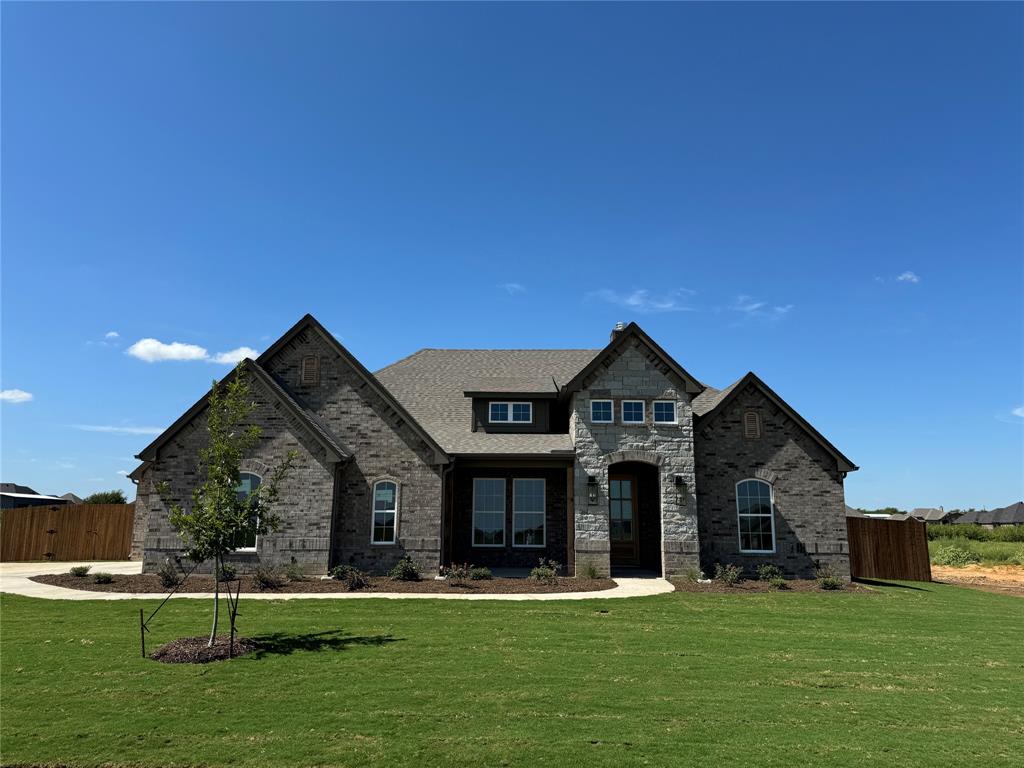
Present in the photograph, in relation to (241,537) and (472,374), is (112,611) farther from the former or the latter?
(472,374)

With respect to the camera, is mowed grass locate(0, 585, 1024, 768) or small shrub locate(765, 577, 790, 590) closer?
mowed grass locate(0, 585, 1024, 768)

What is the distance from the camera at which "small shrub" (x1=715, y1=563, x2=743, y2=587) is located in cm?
1788

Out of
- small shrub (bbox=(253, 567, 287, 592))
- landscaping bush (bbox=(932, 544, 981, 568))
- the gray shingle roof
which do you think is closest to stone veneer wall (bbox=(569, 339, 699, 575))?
the gray shingle roof

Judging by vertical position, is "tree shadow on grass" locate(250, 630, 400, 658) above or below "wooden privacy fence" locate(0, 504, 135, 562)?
below

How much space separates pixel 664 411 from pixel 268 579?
42.9 feet

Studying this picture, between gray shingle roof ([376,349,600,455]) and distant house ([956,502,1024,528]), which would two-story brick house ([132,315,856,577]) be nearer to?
gray shingle roof ([376,349,600,455])

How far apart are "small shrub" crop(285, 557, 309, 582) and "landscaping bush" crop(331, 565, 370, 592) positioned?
82 centimetres

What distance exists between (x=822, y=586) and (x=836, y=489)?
3.64 m

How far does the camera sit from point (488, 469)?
21625 mm

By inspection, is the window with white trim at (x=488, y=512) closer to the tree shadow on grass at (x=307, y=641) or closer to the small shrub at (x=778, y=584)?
the small shrub at (x=778, y=584)

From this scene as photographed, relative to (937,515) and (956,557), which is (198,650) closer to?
(956,557)

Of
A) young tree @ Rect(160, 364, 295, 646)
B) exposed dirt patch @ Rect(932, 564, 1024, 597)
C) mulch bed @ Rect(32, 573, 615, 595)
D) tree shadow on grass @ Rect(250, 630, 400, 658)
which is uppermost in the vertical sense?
young tree @ Rect(160, 364, 295, 646)

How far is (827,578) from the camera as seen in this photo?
1817 cm

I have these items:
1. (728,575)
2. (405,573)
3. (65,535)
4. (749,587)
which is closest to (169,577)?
(405,573)
